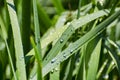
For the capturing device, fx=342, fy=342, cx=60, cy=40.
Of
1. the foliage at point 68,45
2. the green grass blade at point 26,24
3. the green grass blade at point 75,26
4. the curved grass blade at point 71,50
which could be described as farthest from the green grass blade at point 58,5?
the curved grass blade at point 71,50

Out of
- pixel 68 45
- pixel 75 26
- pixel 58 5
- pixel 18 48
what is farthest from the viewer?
pixel 58 5

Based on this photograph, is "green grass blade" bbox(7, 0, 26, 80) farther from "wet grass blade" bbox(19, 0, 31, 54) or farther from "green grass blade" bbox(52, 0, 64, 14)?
"green grass blade" bbox(52, 0, 64, 14)

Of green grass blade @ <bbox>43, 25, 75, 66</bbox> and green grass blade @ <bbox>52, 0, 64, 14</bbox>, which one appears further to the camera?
green grass blade @ <bbox>52, 0, 64, 14</bbox>

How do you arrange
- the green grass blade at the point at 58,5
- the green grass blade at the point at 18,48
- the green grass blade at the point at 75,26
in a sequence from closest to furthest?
the green grass blade at the point at 18,48, the green grass blade at the point at 75,26, the green grass blade at the point at 58,5

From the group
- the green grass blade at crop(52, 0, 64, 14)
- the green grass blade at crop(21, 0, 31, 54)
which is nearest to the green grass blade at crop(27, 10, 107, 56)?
the green grass blade at crop(21, 0, 31, 54)

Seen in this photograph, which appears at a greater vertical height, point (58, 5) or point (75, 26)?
point (75, 26)

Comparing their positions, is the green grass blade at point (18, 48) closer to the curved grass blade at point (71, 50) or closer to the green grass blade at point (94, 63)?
the curved grass blade at point (71, 50)

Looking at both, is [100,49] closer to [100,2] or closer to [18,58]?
[100,2]

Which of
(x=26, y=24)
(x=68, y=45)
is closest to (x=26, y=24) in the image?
(x=26, y=24)

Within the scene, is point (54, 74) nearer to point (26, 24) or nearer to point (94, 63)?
point (94, 63)
